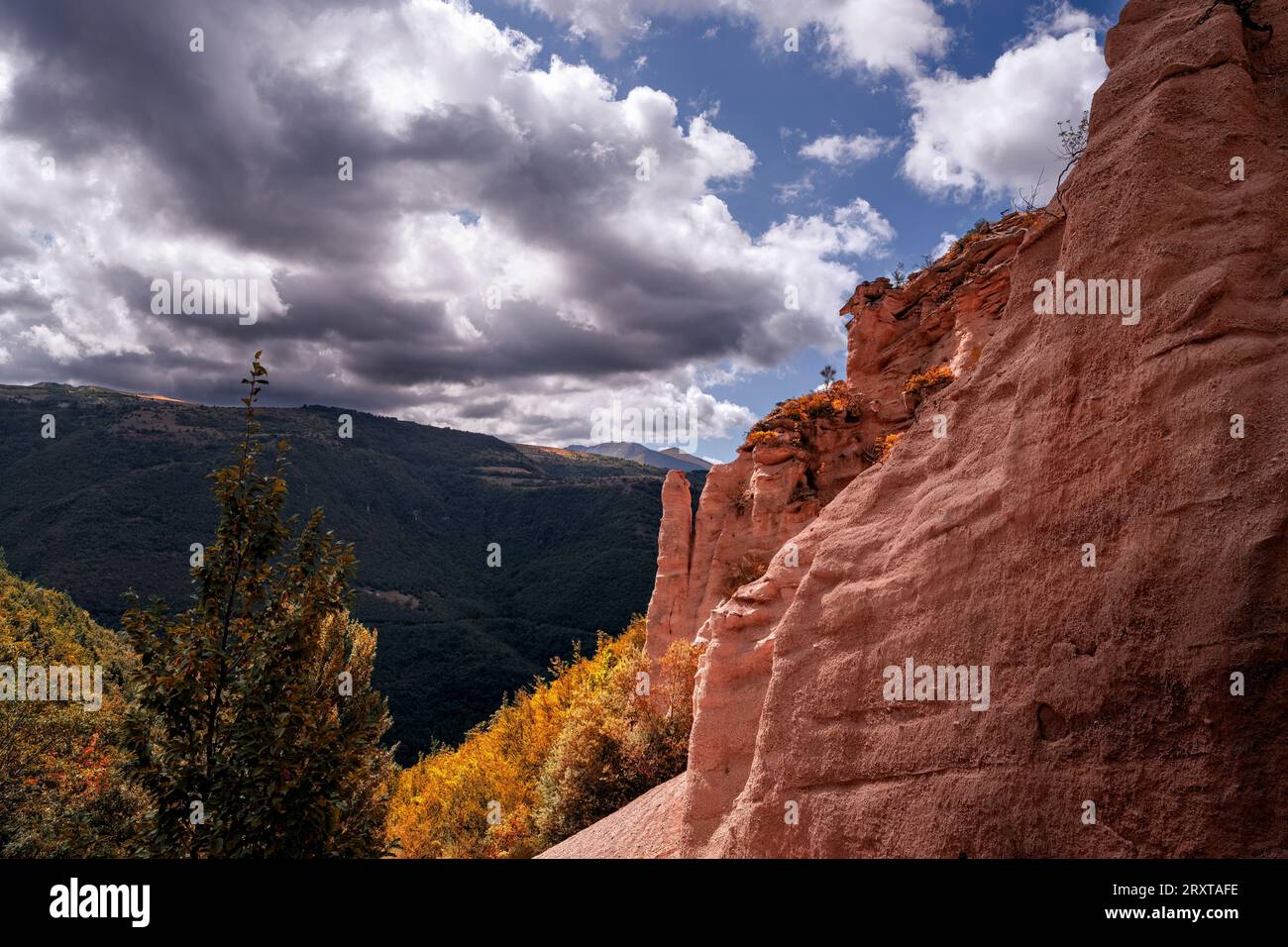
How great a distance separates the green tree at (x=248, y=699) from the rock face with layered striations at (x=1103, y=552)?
4807 millimetres

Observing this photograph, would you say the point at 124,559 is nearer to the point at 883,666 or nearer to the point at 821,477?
the point at 821,477

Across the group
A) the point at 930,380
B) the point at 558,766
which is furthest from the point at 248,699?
the point at 930,380

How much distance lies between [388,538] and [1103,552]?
157 m

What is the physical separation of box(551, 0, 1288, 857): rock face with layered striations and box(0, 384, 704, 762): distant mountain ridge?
209 feet

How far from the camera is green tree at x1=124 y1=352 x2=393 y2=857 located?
22.8 feet

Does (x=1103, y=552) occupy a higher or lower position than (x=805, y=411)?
lower

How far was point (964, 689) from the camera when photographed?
6164mm

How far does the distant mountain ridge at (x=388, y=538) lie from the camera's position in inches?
3600

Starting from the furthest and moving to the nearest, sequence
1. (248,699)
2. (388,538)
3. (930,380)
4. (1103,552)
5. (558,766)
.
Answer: (388,538) → (558,766) → (930,380) → (248,699) → (1103,552)

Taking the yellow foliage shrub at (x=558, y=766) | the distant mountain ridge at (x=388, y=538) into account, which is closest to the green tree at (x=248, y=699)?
the yellow foliage shrub at (x=558, y=766)

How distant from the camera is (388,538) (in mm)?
150250

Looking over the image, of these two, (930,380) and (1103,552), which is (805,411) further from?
(1103,552)

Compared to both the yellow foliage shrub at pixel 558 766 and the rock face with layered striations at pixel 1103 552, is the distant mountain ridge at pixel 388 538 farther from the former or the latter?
the rock face with layered striations at pixel 1103 552
